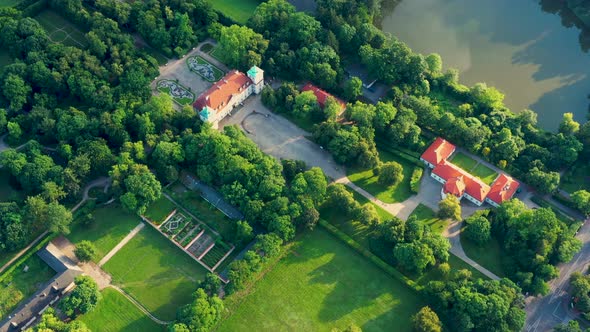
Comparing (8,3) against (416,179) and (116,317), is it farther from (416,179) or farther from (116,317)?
(416,179)

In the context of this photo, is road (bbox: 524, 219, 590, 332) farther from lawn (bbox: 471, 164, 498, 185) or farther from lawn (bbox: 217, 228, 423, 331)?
lawn (bbox: 471, 164, 498, 185)

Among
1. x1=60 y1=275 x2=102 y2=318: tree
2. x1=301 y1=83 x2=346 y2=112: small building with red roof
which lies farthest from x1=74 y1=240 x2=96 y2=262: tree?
x1=301 y1=83 x2=346 y2=112: small building with red roof

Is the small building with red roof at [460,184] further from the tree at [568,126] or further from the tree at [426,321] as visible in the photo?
the tree at [426,321]

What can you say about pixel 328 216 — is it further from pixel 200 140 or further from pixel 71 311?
pixel 71 311

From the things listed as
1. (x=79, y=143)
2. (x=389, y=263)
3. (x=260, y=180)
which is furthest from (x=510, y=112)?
(x=79, y=143)

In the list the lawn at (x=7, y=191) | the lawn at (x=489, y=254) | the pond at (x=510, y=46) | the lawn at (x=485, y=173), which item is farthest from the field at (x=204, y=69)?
the lawn at (x=489, y=254)
